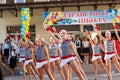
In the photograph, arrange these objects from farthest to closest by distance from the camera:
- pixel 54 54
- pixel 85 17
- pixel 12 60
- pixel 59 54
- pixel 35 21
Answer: pixel 35 21, pixel 85 17, pixel 12 60, pixel 59 54, pixel 54 54

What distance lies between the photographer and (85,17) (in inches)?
757

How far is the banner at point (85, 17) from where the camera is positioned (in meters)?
18.9

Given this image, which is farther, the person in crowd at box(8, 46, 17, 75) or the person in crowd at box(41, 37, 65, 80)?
the person in crowd at box(8, 46, 17, 75)

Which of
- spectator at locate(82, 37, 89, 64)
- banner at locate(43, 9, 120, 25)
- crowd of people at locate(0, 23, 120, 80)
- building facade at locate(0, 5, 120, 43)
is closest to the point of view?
crowd of people at locate(0, 23, 120, 80)

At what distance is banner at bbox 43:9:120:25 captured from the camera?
1892 centimetres

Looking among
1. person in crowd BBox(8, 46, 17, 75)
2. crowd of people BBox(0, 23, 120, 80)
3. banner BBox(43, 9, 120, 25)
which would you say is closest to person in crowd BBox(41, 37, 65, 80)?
crowd of people BBox(0, 23, 120, 80)

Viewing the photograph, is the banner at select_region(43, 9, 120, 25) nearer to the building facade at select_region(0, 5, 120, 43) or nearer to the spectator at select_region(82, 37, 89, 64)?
the spectator at select_region(82, 37, 89, 64)

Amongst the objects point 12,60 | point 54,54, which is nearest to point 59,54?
point 54,54

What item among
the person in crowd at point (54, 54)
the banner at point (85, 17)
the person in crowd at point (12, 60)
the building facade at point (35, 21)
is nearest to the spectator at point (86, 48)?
the banner at point (85, 17)

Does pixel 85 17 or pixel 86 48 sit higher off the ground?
pixel 85 17

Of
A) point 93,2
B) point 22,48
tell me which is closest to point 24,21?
point 22,48

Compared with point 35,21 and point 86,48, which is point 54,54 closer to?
point 86,48

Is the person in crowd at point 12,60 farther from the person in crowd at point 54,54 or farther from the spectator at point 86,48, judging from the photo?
the person in crowd at point 54,54

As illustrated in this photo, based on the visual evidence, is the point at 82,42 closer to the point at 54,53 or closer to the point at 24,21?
the point at 24,21
